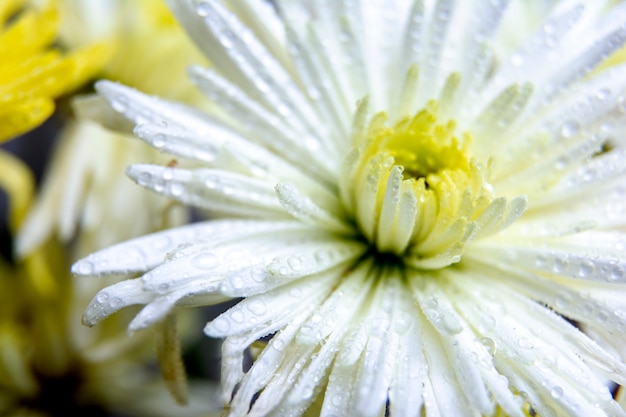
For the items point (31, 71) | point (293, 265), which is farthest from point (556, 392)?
point (31, 71)

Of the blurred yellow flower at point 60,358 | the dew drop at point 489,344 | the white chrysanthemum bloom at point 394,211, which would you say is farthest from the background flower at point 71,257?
the dew drop at point 489,344

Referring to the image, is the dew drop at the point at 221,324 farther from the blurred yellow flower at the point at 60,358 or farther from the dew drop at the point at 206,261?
the blurred yellow flower at the point at 60,358

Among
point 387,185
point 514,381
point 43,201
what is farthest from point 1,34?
point 514,381

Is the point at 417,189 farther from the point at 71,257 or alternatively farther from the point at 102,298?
the point at 71,257

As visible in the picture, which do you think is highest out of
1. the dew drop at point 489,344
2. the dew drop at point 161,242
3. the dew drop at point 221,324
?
the dew drop at point 489,344

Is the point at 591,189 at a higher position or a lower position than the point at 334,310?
higher

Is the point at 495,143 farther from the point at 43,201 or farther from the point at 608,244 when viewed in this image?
the point at 43,201

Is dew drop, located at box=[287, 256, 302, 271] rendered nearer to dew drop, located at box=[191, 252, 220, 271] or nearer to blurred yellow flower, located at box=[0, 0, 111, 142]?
dew drop, located at box=[191, 252, 220, 271]
